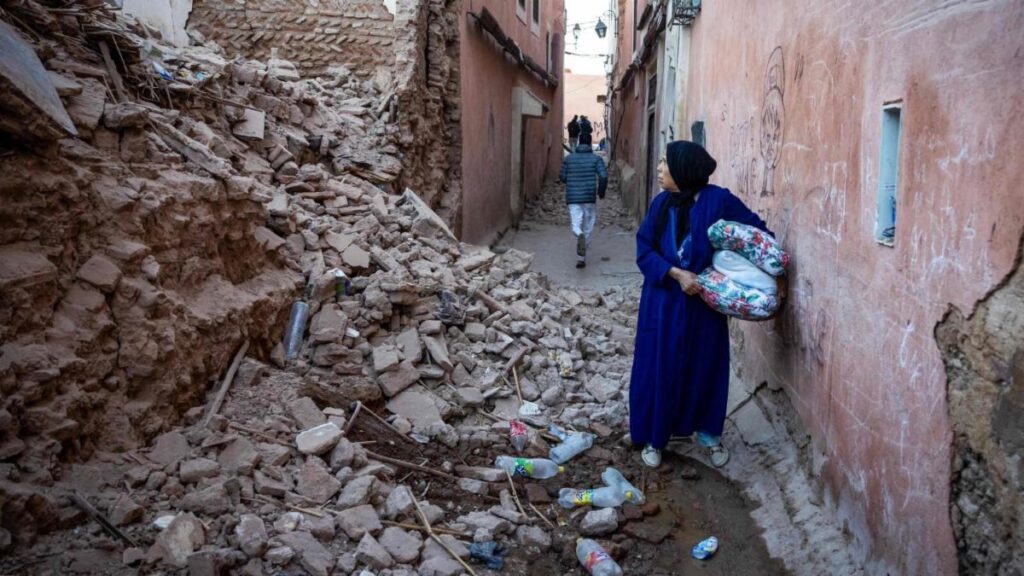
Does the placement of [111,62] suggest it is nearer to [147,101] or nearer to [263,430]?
[147,101]

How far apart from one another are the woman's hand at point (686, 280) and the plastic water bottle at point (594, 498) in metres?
1.14

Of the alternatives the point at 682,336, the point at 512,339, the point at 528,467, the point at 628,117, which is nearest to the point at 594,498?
the point at 528,467

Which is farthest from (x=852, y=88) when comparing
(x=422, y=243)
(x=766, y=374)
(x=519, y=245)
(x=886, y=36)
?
(x=519, y=245)

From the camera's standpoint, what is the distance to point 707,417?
A: 4078mm

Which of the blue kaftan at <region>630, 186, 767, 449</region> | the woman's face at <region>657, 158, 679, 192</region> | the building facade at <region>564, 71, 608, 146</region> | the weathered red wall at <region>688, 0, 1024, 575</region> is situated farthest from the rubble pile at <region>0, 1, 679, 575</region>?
the building facade at <region>564, 71, 608, 146</region>

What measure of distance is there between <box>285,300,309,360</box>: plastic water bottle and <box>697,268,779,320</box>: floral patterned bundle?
243 centimetres

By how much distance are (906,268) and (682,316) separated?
5.14ft

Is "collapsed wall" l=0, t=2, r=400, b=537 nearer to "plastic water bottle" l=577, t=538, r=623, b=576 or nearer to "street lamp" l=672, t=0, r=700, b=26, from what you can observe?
"plastic water bottle" l=577, t=538, r=623, b=576

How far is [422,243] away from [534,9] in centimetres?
1411

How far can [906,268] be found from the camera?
240cm

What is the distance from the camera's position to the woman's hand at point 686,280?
3.73m

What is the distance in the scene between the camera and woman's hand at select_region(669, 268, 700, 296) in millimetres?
3730

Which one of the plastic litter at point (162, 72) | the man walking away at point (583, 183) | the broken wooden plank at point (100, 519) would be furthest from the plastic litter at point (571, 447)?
the man walking away at point (583, 183)

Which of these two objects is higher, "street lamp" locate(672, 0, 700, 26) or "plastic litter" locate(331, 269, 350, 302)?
"street lamp" locate(672, 0, 700, 26)
